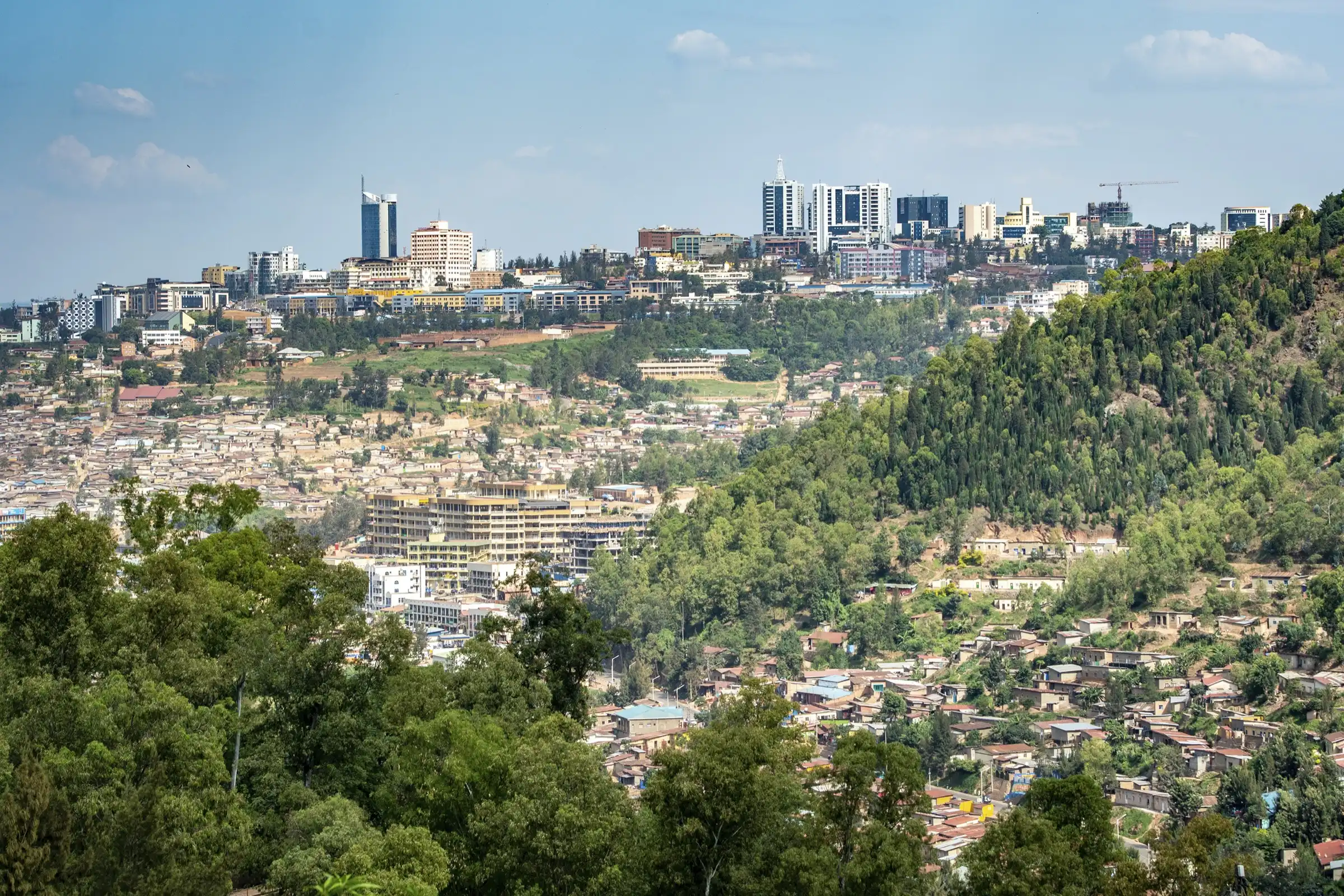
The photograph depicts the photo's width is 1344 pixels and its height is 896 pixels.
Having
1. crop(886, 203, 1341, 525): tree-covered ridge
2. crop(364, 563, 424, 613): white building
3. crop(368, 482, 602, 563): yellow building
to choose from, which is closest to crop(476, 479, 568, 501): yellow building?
crop(368, 482, 602, 563): yellow building

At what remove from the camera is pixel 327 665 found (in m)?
17.7

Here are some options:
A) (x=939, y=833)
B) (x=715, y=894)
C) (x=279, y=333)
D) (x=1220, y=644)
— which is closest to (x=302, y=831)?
(x=715, y=894)

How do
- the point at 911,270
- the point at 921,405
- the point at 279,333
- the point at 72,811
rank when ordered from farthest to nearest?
the point at 911,270 < the point at 279,333 < the point at 921,405 < the point at 72,811

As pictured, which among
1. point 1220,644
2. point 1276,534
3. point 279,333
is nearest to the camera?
point 1220,644

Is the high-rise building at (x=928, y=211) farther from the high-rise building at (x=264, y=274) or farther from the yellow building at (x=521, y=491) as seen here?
the yellow building at (x=521, y=491)

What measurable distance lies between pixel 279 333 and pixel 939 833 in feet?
207

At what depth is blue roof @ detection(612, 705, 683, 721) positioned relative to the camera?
113 ft

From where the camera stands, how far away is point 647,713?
34688 millimetres

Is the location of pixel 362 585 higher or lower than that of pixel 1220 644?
higher

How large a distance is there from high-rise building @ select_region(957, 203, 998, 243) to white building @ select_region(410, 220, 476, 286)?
2472cm

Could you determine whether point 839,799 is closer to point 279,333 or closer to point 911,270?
point 279,333

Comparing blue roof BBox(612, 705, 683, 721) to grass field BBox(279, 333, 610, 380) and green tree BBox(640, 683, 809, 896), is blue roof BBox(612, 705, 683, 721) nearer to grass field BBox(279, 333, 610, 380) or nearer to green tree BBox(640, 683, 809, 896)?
green tree BBox(640, 683, 809, 896)

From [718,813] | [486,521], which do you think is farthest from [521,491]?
[718,813]

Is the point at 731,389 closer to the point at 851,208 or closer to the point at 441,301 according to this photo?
the point at 441,301
